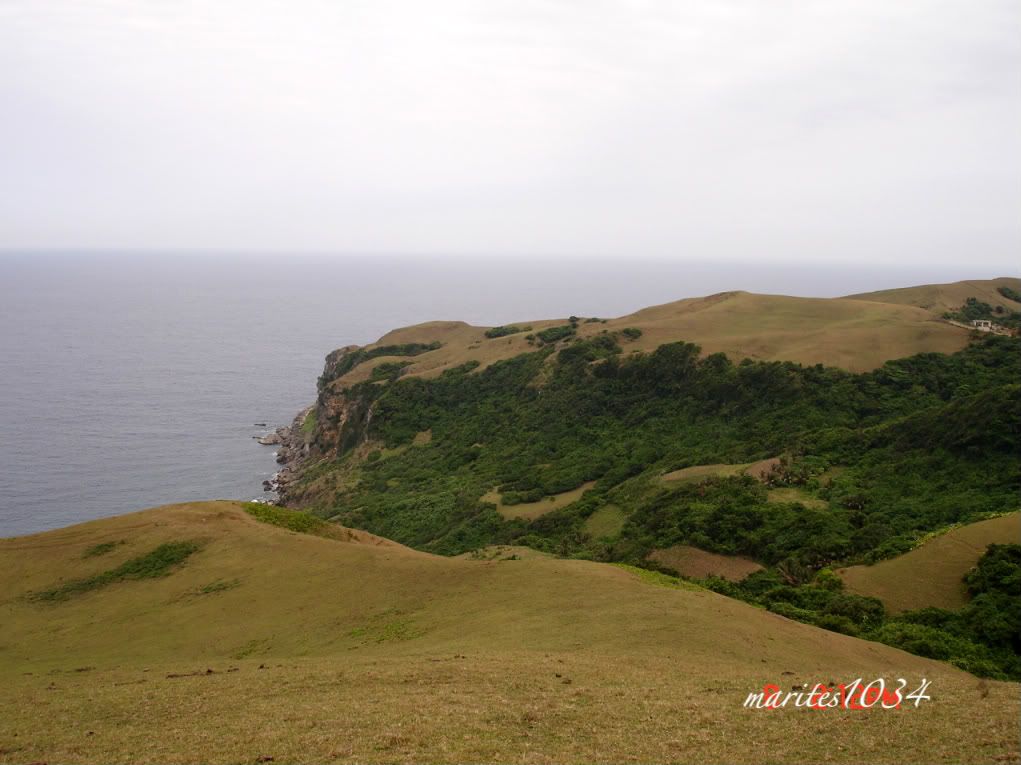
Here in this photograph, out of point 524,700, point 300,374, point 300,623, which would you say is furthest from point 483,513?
point 300,374

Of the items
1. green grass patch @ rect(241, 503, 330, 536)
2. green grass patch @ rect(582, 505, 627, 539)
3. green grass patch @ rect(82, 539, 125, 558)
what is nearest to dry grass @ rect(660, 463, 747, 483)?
green grass patch @ rect(582, 505, 627, 539)

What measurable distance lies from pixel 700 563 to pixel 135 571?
20922mm

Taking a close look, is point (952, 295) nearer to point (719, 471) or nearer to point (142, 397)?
point (719, 471)

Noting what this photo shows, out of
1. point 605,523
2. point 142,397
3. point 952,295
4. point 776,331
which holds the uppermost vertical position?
point 952,295

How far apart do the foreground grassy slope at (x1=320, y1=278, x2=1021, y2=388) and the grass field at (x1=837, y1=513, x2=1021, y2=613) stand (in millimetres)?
26580

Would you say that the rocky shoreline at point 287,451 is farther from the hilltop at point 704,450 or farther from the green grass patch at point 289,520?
the green grass patch at point 289,520

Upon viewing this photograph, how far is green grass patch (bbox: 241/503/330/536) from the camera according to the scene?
90.5 ft

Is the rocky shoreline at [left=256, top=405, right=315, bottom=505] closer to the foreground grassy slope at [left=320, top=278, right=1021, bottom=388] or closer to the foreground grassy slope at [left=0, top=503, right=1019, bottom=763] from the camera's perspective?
the foreground grassy slope at [left=320, top=278, right=1021, bottom=388]

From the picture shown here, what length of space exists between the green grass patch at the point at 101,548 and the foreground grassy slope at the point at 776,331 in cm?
4184

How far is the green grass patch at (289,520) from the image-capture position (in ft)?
90.5

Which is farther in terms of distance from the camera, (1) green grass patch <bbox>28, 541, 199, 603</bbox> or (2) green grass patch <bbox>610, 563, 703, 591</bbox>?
(1) green grass patch <bbox>28, 541, 199, 603</bbox>

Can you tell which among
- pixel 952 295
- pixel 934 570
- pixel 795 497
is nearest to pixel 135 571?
pixel 934 570

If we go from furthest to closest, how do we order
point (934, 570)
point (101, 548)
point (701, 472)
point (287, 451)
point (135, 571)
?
point (287, 451), point (701, 472), point (101, 548), point (135, 571), point (934, 570)

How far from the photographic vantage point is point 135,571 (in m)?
23.6
